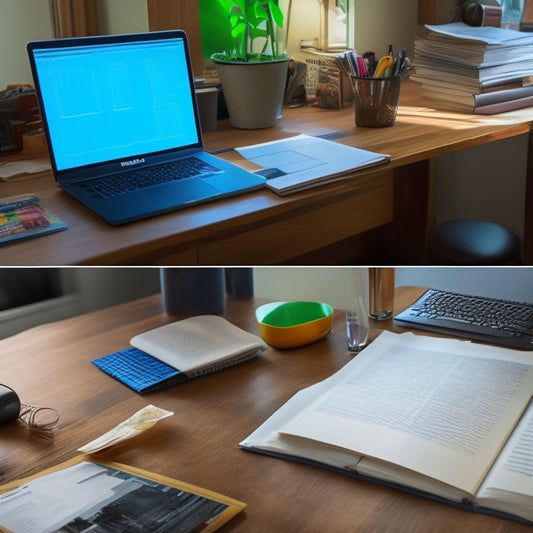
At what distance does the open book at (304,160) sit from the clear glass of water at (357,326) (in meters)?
0.31

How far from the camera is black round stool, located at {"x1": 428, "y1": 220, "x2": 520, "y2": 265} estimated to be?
182 centimetres

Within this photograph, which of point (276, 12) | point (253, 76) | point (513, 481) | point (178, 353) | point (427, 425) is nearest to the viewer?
point (513, 481)

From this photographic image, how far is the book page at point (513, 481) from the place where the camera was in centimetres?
62

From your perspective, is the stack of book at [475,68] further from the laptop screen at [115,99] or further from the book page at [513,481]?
the book page at [513,481]

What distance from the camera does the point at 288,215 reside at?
1.37 m

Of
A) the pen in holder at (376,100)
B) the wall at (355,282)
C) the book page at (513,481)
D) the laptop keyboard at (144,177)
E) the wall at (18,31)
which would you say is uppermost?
the wall at (18,31)

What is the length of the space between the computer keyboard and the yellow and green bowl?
Result: 0.13m

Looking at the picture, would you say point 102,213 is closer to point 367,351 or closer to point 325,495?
point 367,351

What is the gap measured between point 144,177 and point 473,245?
906mm

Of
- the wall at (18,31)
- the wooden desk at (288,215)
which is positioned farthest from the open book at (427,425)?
the wall at (18,31)

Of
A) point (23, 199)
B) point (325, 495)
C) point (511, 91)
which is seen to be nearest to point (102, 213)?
point (23, 199)

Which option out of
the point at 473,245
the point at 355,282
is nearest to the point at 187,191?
the point at 355,282

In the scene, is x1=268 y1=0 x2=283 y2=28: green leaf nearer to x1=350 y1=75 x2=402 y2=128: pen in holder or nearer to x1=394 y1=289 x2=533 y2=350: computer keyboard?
x1=350 y1=75 x2=402 y2=128: pen in holder

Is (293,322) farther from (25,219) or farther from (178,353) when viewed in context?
(25,219)
